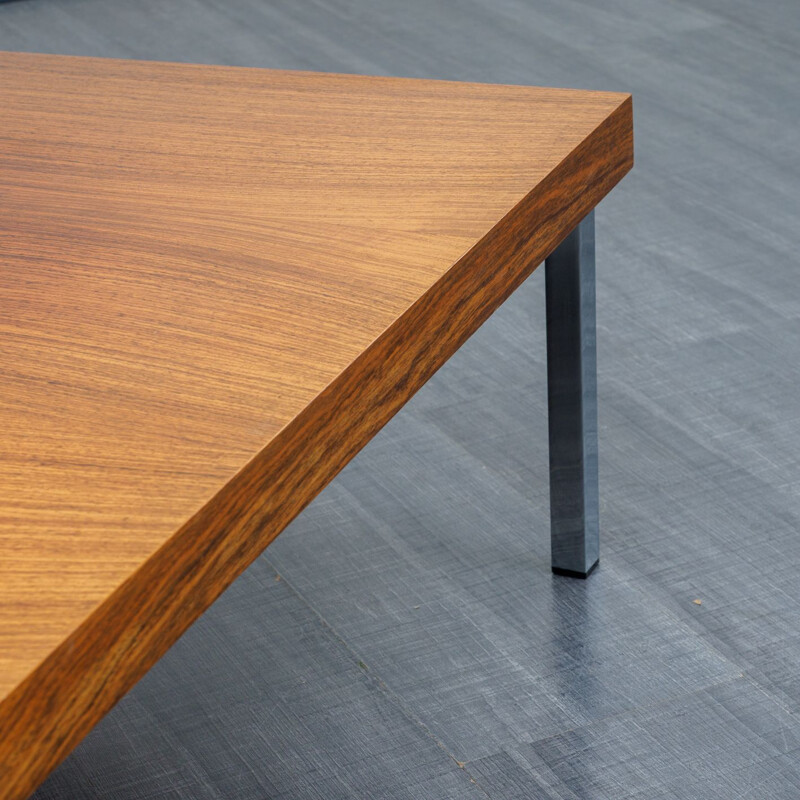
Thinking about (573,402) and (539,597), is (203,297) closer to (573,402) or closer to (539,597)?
(573,402)

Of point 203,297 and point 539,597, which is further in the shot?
point 539,597

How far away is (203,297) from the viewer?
0.65m

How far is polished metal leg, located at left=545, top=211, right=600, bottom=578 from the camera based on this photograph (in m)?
1.01

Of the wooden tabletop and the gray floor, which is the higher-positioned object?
the wooden tabletop

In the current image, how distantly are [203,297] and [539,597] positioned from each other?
1.97ft

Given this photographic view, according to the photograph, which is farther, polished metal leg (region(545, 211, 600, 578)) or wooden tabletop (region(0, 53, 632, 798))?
polished metal leg (region(545, 211, 600, 578))

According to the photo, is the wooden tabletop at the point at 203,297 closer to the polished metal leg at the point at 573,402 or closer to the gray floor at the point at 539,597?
the polished metal leg at the point at 573,402

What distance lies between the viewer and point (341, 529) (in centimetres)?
126

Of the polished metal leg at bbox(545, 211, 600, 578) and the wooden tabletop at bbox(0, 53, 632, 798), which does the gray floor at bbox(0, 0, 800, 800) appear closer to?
the polished metal leg at bbox(545, 211, 600, 578)

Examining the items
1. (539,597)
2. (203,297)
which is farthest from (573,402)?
(203,297)

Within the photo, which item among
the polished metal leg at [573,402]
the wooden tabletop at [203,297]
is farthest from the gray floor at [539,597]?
the wooden tabletop at [203,297]

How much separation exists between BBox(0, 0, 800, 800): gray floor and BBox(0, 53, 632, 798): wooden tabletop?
41 cm

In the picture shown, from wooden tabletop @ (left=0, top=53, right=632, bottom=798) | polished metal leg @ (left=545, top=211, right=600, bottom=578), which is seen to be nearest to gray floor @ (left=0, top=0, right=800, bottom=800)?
polished metal leg @ (left=545, top=211, right=600, bottom=578)

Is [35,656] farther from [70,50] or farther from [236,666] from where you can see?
[70,50]
